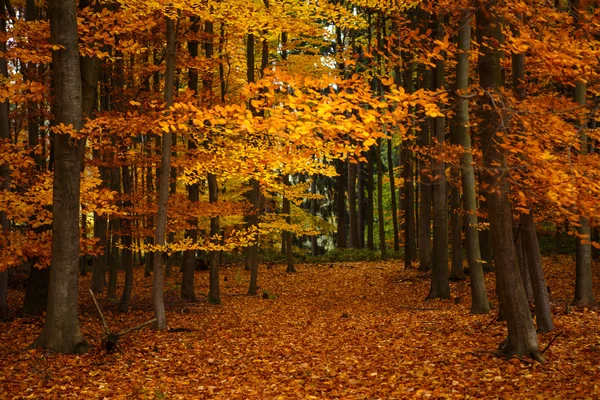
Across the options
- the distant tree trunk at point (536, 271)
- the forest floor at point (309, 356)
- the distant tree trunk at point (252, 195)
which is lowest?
the forest floor at point (309, 356)

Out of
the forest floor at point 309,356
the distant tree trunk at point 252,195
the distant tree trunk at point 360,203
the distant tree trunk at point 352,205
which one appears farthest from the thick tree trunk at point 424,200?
the distant tree trunk at point 360,203

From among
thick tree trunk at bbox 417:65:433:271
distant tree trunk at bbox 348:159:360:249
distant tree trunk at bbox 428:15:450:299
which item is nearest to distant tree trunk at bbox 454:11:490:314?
distant tree trunk at bbox 428:15:450:299

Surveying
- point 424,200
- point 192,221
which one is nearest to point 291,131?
point 192,221

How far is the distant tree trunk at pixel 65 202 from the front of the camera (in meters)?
8.53

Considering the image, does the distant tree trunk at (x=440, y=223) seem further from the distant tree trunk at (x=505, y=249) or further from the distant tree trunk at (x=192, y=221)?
the distant tree trunk at (x=505, y=249)

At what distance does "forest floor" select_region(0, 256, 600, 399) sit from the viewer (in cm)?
698

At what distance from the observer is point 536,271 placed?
28.6 feet

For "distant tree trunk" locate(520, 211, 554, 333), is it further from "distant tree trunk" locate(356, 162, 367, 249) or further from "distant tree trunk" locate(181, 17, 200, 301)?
"distant tree trunk" locate(356, 162, 367, 249)

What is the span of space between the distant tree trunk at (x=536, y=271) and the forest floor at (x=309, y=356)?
0.88ft

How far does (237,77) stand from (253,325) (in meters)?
12.9

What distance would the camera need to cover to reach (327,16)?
11820 millimetres

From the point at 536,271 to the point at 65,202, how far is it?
7.73 metres

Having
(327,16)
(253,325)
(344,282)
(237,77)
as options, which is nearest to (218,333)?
(253,325)

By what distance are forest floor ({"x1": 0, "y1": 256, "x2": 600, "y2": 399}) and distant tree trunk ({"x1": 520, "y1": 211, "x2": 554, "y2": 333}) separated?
0.27m
